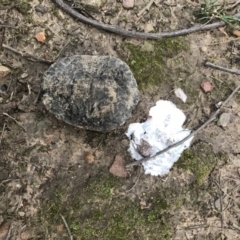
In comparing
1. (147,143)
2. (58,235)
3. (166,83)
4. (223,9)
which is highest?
(223,9)

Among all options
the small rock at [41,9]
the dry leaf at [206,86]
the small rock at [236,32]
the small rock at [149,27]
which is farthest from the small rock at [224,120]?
the small rock at [41,9]

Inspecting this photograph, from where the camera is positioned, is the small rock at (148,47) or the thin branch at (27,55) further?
the small rock at (148,47)

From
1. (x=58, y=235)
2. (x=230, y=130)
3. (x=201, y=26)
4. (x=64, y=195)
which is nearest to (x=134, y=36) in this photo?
(x=201, y=26)

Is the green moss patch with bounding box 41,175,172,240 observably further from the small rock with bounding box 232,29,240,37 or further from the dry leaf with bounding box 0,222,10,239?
the small rock with bounding box 232,29,240,37

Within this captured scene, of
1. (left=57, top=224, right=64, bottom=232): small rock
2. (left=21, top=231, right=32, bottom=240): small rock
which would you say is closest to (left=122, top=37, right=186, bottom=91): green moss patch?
(left=57, top=224, right=64, bottom=232): small rock

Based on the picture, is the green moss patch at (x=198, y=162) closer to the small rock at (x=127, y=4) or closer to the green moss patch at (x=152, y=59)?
the green moss patch at (x=152, y=59)

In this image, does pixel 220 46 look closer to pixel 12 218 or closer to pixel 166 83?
pixel 166 83

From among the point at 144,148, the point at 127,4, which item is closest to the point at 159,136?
the point at 144,148
